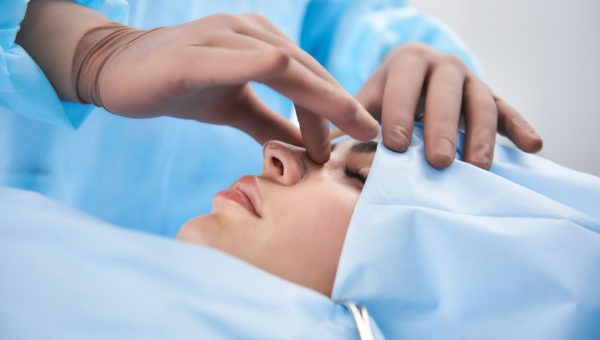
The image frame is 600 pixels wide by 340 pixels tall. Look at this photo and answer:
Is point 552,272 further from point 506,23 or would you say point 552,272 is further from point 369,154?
point 506,23

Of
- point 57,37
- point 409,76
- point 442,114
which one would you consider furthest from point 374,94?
point 57,37

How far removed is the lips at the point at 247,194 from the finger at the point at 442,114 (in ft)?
0.82

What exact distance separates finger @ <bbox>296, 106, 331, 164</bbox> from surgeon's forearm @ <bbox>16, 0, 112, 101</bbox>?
369mm

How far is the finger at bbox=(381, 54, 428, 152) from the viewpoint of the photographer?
0.74 metres

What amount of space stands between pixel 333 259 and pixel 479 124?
36 cm

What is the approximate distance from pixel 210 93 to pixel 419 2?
138cm

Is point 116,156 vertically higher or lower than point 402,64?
lower

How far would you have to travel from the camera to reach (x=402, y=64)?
3.10ft

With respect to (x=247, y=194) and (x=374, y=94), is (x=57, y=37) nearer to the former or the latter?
(x=247, y=194)

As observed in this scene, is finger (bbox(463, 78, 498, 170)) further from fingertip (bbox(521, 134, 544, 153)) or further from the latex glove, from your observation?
the latex glove

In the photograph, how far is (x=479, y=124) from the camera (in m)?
0.82

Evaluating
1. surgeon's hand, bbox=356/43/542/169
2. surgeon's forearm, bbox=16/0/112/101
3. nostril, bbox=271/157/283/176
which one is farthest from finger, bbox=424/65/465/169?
surgeon's forearm, bbox=16/0/112/101

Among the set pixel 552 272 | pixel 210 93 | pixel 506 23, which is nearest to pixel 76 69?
pixel 210 93

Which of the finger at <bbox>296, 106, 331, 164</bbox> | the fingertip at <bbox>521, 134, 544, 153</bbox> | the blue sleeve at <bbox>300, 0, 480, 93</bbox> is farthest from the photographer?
the blue sleeve at <bbox>300, 0, 480, 93</bbox>
